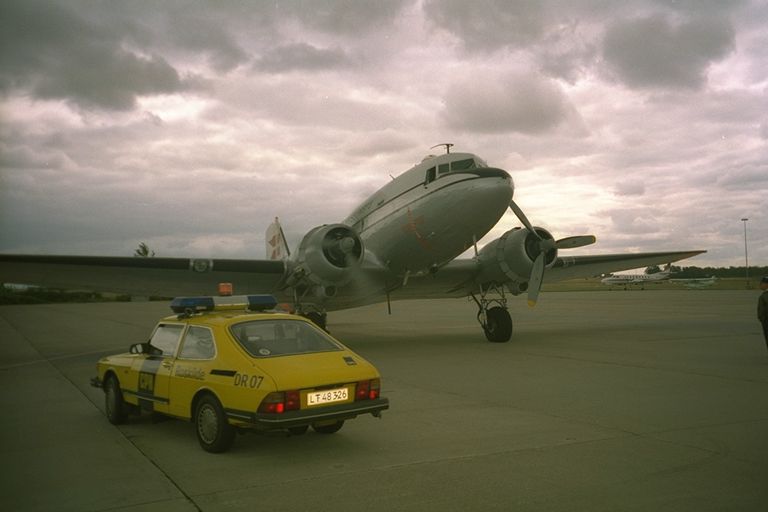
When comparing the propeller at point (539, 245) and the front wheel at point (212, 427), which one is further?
the propeller at point (539, 245)

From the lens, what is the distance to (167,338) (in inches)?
277

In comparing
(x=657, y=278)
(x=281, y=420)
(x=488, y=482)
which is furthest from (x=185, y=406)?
(x=657, y=278)

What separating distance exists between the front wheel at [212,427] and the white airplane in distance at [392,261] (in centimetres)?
892

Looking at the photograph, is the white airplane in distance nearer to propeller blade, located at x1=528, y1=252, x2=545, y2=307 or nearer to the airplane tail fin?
propeller blade, located at x1=528, y1=252, x2=545, y2=307

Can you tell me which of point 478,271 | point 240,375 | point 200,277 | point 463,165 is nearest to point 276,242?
point 200,277

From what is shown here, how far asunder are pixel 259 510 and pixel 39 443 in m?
3.55

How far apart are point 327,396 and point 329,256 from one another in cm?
949

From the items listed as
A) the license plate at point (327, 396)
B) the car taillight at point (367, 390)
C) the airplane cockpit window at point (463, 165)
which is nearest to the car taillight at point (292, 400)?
the license plate at point (327, 396)

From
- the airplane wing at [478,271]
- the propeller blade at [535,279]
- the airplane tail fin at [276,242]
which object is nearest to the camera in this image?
the propeller blade at [535,279]

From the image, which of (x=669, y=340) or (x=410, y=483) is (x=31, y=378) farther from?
(x=669, y=340)

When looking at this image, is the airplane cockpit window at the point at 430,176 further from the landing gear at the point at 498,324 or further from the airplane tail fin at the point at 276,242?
the airplane tail fin at the point at 276,242

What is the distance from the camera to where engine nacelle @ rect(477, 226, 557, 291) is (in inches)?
664

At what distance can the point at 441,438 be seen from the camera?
21.0ft

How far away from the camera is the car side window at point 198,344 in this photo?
6.25 metres
